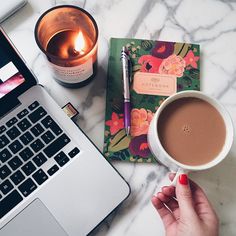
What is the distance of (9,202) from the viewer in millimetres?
520

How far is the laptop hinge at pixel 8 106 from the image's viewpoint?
54cm

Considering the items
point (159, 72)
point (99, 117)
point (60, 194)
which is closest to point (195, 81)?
point (159, 72)

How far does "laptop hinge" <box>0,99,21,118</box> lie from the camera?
1.77 ft

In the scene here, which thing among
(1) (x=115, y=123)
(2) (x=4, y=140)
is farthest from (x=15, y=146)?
(1) (x=115, y=123)

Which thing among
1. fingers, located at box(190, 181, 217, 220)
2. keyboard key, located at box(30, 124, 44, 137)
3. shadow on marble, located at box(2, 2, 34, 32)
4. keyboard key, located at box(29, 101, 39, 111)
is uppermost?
shadow on marble, located at box(2, 2, 34, 32)

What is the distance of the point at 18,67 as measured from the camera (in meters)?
0.51

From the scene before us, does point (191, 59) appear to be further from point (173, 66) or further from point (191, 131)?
point (191, 131)

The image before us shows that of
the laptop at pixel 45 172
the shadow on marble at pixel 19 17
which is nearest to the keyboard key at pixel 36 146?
the laptop at pixel 45 172

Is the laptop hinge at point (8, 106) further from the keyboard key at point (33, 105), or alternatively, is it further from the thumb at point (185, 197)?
the thumb at point (185, 197)

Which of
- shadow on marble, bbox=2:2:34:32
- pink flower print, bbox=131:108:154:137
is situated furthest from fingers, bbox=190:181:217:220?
shadow on marble, bbox=2:2:34:32

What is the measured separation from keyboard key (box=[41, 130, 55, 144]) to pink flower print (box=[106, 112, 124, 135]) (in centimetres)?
9

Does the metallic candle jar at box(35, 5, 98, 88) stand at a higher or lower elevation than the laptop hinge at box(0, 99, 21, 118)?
higher

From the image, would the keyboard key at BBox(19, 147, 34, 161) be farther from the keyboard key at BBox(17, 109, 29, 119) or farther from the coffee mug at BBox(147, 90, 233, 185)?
the coffee mug at BBox(147, 90, 233, 185)

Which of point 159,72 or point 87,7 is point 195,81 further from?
point 87,7
